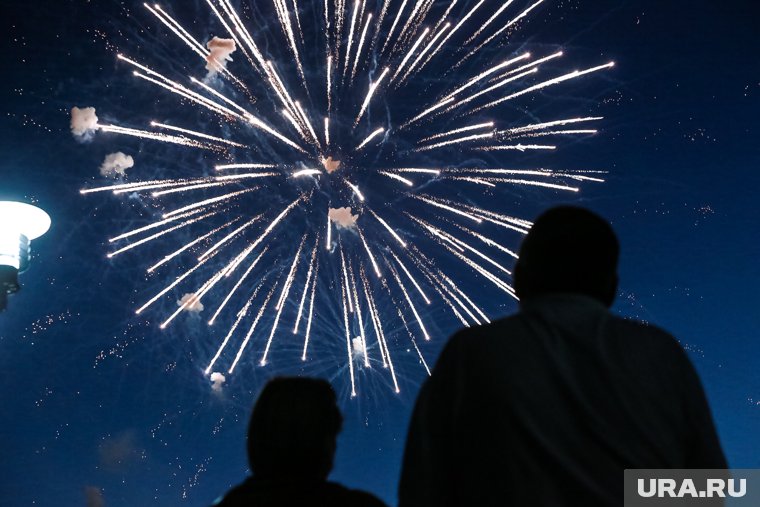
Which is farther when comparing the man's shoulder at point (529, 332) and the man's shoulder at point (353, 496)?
the man's shoulder at point (353, 496)

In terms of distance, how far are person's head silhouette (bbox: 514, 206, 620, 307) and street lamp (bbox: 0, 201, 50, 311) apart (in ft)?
24.8

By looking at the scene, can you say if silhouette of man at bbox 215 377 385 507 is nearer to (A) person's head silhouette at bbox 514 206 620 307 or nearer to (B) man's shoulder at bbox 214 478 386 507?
(B) man's shoulder at bbox 214 478 386 507

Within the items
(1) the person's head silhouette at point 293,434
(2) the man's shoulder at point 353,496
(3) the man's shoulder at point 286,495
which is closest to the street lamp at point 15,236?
(1) the person's head silhouette at point 293,434

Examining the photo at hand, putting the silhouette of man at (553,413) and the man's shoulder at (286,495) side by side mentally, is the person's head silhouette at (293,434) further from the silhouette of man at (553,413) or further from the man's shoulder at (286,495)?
the silhouette of man at (553,413)

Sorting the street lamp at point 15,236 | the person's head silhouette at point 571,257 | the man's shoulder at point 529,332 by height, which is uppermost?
the street lamp at point 15,236

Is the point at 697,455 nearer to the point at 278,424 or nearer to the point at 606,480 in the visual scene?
the point at 606,480

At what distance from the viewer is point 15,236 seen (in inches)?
361

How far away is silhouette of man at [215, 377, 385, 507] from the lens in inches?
135

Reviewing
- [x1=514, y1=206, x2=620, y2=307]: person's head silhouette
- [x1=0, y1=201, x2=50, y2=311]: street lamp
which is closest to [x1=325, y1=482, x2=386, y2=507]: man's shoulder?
[x1=514, y1=206, x2=620, y2=307]: person's head silhouette

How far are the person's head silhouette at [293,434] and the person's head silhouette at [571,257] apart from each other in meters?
1.38

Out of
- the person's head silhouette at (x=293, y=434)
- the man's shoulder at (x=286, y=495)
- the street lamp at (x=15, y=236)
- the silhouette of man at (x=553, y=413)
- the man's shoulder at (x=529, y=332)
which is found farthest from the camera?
the street lamp at (x=15, y=236)

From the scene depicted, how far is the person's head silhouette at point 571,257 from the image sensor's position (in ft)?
9.81

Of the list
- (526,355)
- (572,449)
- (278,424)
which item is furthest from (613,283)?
(278,424)

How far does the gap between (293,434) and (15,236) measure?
7.40m
